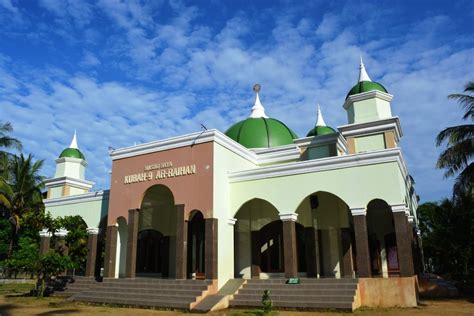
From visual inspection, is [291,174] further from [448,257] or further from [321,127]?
[448,257]

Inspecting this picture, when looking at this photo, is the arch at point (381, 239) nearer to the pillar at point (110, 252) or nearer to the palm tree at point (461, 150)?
the palm tree at point (461, 150)

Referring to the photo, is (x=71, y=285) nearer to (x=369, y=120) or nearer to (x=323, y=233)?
(x=323, y=233)

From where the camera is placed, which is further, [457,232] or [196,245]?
[457,232]

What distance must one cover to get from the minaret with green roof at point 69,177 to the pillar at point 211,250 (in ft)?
42.1

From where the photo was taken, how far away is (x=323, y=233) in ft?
59.6

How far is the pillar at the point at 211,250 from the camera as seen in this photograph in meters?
15.3

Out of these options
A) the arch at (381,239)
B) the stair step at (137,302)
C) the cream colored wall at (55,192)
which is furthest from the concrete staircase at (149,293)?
the cream colored wall at (55,192)

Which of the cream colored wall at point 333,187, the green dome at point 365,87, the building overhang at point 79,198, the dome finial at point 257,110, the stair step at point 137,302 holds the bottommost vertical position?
the stair step at point 137,302

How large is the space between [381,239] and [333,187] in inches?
221

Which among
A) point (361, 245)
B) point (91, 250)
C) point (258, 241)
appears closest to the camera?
point (361, 245)

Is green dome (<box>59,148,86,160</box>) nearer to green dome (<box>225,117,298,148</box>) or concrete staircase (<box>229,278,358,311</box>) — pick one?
green dome (<box>225,117,298,148</box>)

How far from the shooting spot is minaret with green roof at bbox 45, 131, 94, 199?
993 inches

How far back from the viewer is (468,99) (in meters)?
18.2

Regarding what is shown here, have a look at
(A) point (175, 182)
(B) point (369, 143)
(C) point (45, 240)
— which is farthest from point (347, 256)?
(C) point (45, 240)
